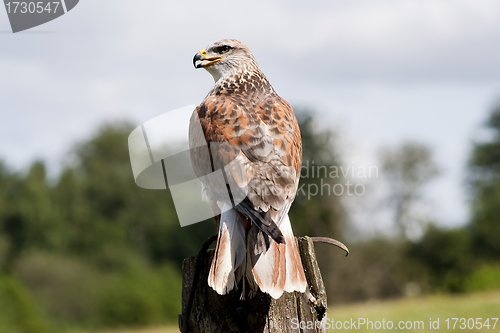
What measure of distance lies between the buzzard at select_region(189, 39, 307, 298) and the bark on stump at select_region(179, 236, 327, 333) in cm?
8

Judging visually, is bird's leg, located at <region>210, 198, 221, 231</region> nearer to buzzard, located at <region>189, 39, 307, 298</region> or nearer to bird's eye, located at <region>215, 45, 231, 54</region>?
buzzard, located at <region>189, 39, 307, 298</region>

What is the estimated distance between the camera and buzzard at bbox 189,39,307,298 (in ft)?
10.6

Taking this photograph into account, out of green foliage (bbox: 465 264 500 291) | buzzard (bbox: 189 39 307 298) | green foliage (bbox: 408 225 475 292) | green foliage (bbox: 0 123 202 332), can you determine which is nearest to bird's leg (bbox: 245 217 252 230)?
buzzard (bbox: 189 39 307 298)

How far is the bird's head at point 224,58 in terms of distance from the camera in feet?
18.8

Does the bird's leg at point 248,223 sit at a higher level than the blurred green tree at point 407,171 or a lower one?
higher

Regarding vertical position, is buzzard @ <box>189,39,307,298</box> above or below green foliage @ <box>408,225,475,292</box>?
above

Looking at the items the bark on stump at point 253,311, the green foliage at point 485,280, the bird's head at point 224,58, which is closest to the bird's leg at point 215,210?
the bark on stump at point 253,311

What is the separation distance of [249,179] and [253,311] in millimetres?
1031

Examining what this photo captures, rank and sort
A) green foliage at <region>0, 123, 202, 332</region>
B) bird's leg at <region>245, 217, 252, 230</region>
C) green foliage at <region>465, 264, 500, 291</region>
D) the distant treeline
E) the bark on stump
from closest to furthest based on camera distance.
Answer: the bark on stump → bird's leg at <region>245, 217, 252, 230</region> → green foliage at <region>465, 264, 500, 291</region> → the distant treeline → green foliage at <region>0, 123, 202, 332</region>

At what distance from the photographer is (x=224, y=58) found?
5805 mm

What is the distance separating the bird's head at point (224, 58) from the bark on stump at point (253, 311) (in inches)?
116

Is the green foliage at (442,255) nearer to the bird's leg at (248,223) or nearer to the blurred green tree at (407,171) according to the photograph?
the blurred green tree at (407,171)

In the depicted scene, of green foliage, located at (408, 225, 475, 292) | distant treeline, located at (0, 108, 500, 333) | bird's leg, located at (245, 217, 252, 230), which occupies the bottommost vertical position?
green foliage, located at (408, 225, 475, 292)

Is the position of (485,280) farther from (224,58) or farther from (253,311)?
(253,311)
